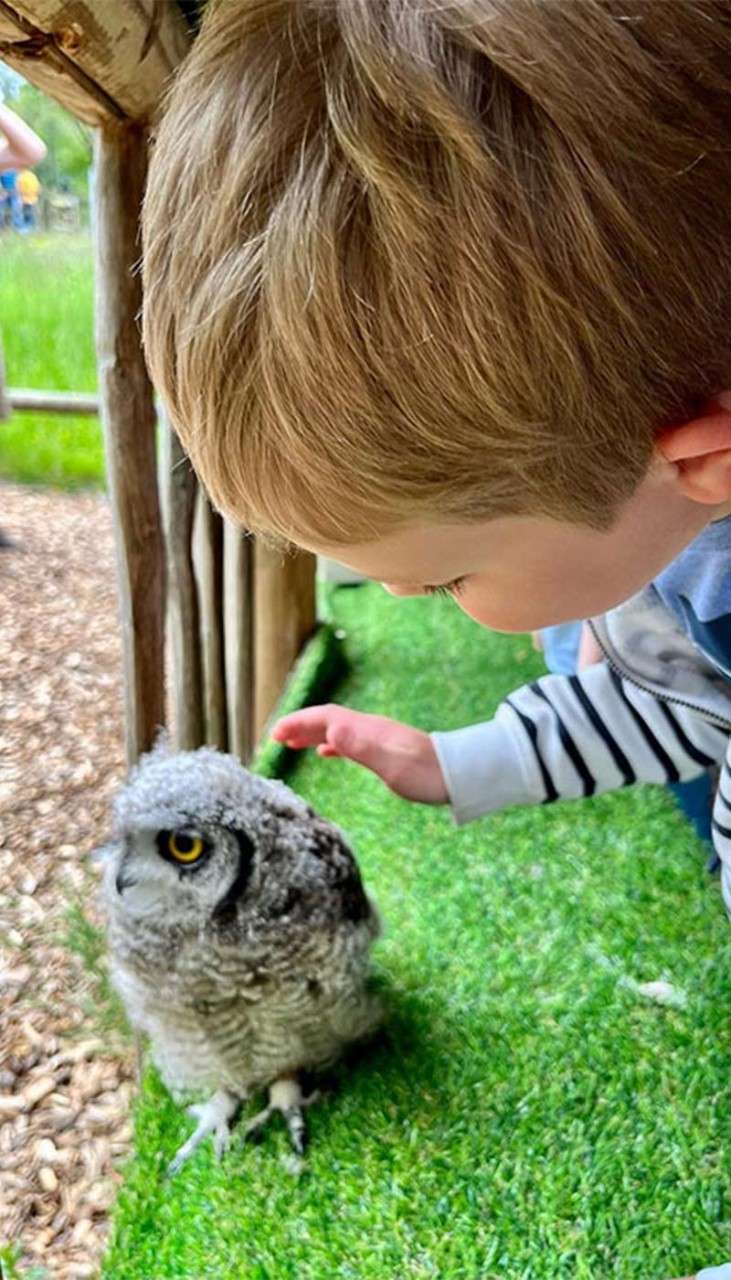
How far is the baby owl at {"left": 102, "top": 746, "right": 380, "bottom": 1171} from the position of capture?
0.83 meters

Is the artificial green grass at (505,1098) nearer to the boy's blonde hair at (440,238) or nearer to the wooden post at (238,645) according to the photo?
the wooden post at (238,645)

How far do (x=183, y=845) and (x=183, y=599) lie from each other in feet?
1.35

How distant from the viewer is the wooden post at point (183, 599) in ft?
3.59

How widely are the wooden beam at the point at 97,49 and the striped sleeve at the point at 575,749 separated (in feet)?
1.95

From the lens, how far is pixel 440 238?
43cm

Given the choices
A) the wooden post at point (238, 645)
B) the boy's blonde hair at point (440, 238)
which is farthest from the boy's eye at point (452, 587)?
the wooden post at point (238, 645)

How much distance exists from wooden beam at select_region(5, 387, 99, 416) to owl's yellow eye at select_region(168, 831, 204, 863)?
346mm

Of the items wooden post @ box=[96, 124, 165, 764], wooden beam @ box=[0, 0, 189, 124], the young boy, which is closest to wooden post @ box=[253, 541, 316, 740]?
wooden post @ box=[96, 124, 165, 764]

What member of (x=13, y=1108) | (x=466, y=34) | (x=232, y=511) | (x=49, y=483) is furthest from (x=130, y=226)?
(x=13, y=1108)

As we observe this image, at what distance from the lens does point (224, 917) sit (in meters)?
0.85

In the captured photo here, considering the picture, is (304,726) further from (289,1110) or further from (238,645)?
(238,645)

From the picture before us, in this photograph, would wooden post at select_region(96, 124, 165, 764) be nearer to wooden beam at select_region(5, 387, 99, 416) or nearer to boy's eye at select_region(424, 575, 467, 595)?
wooden beam at select_region(5, 387, 99, 416)

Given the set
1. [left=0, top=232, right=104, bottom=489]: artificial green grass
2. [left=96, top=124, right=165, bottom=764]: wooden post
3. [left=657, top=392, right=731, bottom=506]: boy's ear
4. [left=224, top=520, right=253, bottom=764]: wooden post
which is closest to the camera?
[left=657, top=392, right=731, bottom=506]: boy's ear

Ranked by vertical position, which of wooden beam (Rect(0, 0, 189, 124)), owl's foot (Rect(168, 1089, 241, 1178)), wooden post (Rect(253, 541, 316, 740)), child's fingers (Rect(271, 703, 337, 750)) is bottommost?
owl's foot (Rect(168, 1089, 241, 1178))
